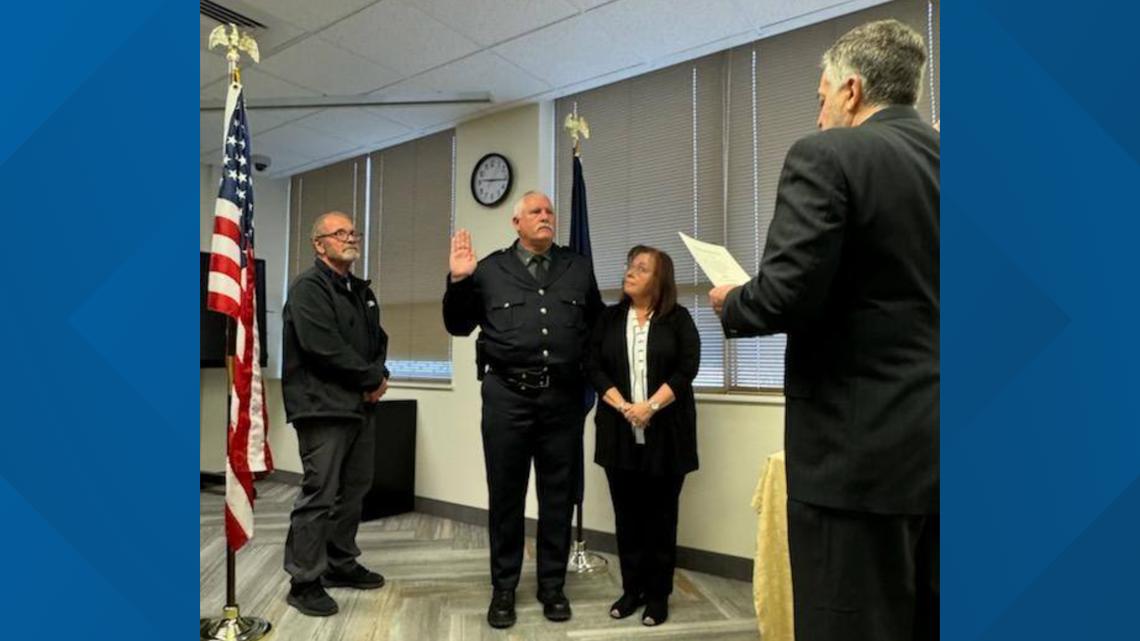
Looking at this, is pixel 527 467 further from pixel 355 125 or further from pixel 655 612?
pixel 355 125

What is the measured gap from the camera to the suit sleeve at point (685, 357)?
2361 mm

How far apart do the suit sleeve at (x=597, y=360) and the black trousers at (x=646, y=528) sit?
1.09 feet

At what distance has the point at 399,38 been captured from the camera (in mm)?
2867

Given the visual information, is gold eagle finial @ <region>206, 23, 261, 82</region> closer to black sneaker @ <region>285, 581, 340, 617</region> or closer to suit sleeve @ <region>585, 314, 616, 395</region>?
suit sleeve @ <region>585, 314, 616, 395</region>

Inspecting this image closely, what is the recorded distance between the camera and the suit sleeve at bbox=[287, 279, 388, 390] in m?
2.45

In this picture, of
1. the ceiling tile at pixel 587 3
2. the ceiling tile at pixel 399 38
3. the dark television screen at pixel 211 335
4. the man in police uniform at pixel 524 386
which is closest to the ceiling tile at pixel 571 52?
the ceiling tile at pixel 587 3

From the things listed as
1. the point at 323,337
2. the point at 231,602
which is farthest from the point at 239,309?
the point at 231,602

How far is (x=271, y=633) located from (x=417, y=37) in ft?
8.10

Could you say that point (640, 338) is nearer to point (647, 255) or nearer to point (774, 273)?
point (647, 255)

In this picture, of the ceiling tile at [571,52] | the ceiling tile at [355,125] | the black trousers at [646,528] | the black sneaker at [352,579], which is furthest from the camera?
the ceiling tile at [355,125]

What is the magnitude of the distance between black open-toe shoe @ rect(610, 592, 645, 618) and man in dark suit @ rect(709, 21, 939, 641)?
1388mm

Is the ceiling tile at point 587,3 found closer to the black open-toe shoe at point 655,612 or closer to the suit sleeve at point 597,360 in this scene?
the suit sleeve at point 597,360

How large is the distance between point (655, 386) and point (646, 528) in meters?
0.53

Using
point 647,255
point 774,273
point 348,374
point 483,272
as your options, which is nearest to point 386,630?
point 348,374
